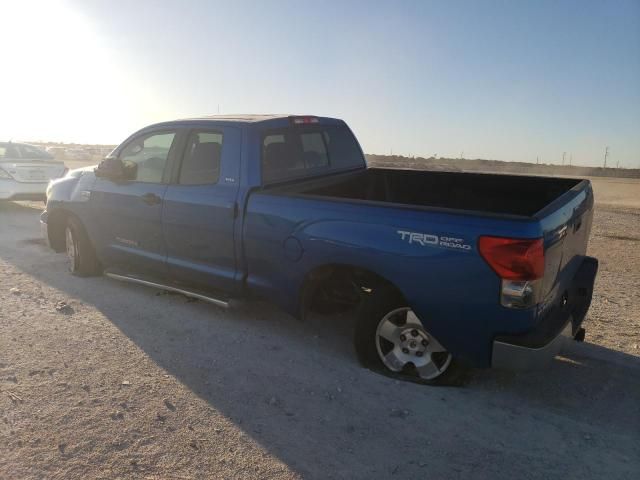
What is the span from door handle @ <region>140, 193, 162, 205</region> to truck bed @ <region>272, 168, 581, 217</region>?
1348 mm

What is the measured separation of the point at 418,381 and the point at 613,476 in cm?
132

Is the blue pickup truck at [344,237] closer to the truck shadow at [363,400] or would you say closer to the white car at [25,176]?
the truck shadow at [363,400]

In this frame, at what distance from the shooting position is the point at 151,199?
199 inches

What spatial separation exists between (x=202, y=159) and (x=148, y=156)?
2.68ft

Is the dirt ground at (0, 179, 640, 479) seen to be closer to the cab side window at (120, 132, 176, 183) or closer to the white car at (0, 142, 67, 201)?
the cab side window at (120, 132, 176, 183)

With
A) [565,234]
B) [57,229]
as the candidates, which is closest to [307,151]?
[565,234]

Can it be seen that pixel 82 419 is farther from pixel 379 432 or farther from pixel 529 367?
pixel 529 367

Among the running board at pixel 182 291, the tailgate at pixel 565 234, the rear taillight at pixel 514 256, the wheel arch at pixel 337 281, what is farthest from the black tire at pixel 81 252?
the tailgate at pixel 565 234

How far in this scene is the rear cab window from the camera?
4633 millimetres

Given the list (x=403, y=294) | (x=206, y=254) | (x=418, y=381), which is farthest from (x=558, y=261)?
(x=206, y=254)

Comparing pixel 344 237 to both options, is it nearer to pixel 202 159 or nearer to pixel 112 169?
pixel 202 159

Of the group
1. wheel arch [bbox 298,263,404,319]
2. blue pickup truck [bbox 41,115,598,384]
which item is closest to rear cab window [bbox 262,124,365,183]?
blue pickup truck [bbox 41,115,598,384]

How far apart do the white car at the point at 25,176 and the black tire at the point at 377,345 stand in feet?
30.4

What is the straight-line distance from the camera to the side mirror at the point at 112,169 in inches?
207
